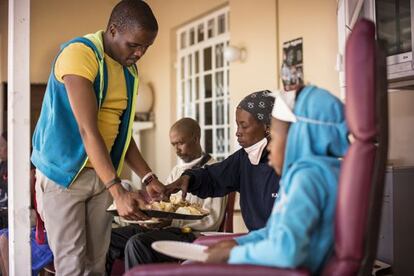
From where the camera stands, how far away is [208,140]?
6133 mm

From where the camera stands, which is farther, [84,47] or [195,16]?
[195,16]

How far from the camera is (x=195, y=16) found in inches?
241

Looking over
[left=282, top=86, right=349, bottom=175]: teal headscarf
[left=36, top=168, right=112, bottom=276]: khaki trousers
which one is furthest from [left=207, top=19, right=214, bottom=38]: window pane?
[left=282, top=86, right=349, bottom=175]: teal headscarf

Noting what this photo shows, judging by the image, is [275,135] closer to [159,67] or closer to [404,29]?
[404,29]

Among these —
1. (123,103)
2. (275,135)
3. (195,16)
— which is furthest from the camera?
(195,16)

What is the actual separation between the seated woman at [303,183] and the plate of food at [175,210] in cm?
59

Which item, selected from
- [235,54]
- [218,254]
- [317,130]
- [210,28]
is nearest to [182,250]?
[218,254]

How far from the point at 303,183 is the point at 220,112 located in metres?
4.56

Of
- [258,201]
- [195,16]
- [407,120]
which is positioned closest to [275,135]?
[258,201]

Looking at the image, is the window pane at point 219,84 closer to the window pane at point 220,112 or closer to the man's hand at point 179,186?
the window pane at point 220,112

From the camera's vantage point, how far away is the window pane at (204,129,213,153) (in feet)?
20.0

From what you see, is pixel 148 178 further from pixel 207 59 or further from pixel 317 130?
pixel 207 59

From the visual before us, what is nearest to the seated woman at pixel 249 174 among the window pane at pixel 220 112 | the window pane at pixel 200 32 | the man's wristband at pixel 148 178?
the man's wristband at pixel 148 178

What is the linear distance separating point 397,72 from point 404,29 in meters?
0.23
